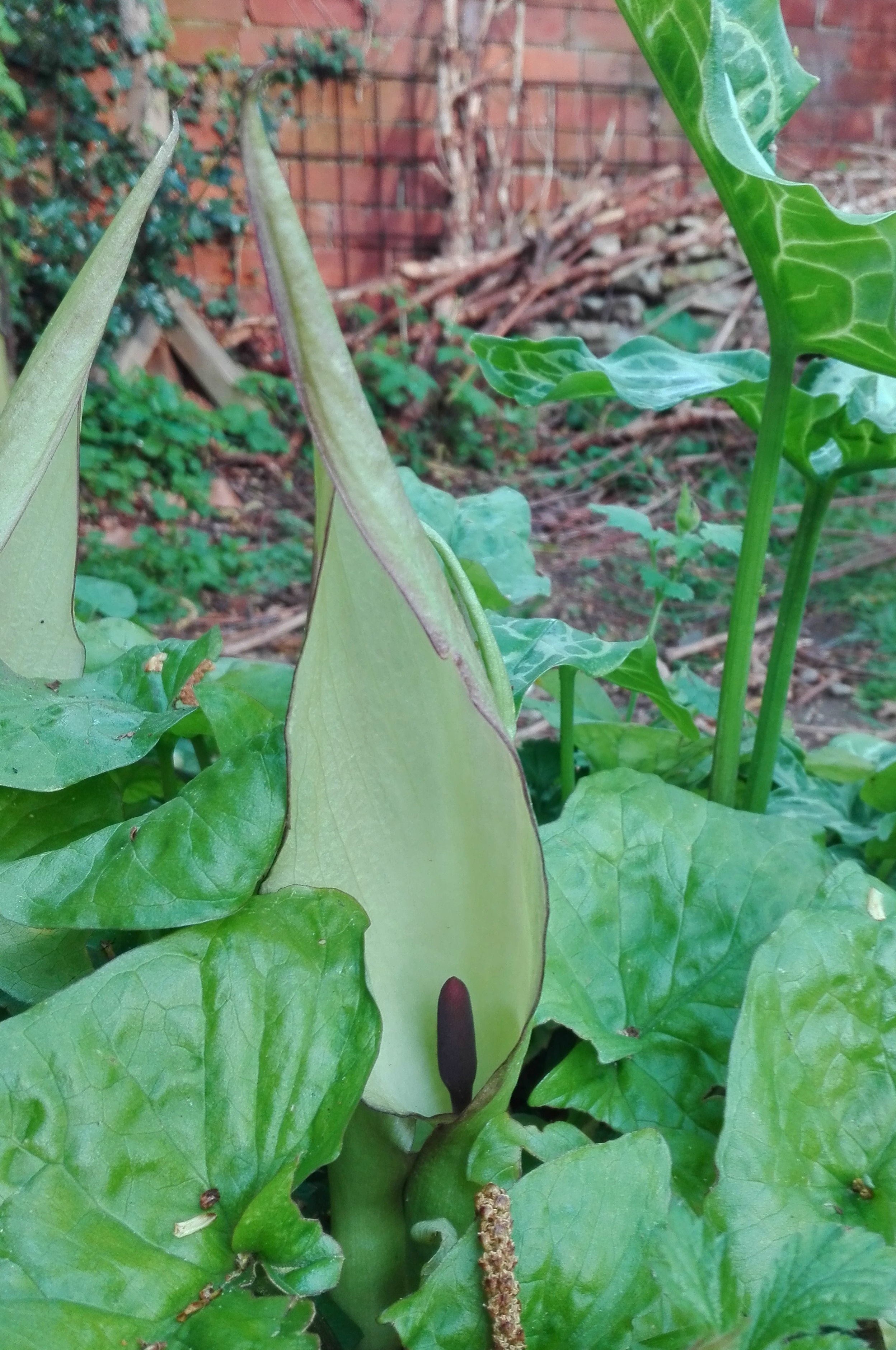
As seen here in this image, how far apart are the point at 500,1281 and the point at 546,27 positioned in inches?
137

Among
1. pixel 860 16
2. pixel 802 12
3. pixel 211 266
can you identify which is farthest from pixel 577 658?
pixel 860 16

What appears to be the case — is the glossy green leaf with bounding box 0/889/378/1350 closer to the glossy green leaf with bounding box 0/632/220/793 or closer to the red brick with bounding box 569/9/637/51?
the glossy green leaf with bounding box 0/632/220/793

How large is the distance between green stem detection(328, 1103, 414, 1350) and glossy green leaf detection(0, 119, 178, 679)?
0.72ft

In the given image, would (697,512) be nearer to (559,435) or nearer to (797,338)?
(797,338)

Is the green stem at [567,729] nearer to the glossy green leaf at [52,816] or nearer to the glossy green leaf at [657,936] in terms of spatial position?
the glossy green leaf at [657,936]

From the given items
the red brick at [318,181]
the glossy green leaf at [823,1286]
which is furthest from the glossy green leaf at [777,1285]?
the red brick at [318,181]

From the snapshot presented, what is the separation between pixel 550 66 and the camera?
3.05 m

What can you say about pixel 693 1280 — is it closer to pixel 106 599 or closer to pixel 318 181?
pixel 106 599

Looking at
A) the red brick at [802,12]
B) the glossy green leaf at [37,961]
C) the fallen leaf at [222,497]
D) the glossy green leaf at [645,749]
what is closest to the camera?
the glossy green leaf at [37,961]

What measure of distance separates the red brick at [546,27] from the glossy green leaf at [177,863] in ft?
10.8

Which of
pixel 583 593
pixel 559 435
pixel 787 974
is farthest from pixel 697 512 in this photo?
pixel 559 435

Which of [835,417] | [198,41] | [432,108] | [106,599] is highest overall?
[198,41]

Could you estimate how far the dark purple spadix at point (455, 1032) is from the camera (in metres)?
0.31

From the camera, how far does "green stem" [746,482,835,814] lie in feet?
1.64
